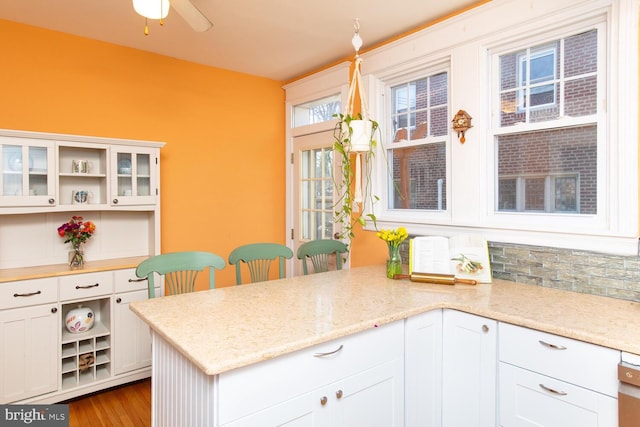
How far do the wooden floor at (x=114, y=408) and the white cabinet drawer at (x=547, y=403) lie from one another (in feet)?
6.97

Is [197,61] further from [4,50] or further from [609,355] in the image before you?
[609,355]

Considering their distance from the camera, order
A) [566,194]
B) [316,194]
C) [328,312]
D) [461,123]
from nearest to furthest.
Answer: [328,312] < [566,194] < [461,123] < [316,194]

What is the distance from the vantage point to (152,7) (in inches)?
68.4

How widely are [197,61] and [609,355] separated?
3567 mm

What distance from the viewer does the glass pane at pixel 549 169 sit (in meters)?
2.07

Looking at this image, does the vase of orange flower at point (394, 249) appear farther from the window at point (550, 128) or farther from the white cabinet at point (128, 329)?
the white cabinet at point (128, 329)

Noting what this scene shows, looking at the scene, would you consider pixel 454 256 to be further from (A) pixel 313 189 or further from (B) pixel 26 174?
(B) pixel 26 174

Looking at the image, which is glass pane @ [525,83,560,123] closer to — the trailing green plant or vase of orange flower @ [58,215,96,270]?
the trailing green plant

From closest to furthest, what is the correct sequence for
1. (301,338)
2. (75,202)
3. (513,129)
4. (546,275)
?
1. (301,338)
2. (546,275)
3. (513,129)
4. (75,202)

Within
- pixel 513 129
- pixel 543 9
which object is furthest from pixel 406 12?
pixel 513 129

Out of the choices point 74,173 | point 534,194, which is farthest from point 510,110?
point 74,173

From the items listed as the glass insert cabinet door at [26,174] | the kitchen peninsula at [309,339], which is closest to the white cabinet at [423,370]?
the kitchen peninsula at [309,339]

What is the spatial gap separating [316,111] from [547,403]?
303 centimetres

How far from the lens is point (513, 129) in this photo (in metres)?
2.33
